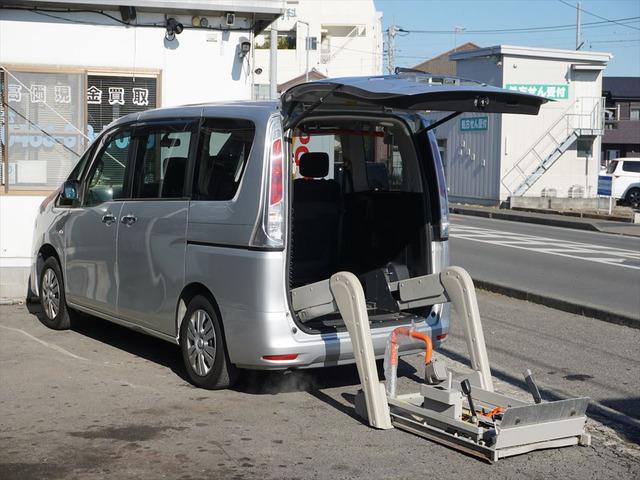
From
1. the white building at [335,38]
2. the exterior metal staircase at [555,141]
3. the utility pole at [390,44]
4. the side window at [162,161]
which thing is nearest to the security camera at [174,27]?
the side window at [162,161]

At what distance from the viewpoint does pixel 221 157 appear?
7.04 m

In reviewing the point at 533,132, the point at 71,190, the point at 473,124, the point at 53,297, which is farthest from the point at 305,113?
the point at 473,124

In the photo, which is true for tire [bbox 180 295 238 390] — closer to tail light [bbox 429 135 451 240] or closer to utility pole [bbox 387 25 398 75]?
tail light [bbox 429 135 451 240]

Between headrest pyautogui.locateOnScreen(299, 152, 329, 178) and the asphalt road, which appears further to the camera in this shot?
the asphalt road

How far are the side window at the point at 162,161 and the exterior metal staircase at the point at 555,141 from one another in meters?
28.2

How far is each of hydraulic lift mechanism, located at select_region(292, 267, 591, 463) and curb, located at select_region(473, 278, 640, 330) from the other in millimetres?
4074

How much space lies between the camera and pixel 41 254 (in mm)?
9492

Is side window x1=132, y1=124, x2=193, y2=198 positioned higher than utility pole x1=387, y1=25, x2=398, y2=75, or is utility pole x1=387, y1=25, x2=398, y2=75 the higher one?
utility pole x1=387, y1=25, x2=398, y2=75

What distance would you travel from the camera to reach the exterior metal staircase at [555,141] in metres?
35.2

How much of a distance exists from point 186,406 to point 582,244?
53.9 feet

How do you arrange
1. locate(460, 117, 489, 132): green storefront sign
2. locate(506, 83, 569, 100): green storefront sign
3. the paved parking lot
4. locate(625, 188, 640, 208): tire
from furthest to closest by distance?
locate(625, 188, 640, 208): tire
locate(460, 117, 489, 132): green storefront sign
locate(506, 83, 569, 100): green storefront sign
the paved parking lot

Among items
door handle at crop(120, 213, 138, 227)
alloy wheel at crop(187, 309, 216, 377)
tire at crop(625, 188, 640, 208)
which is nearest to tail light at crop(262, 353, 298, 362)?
alloy wheel at crop(187, 309, 216, 377)

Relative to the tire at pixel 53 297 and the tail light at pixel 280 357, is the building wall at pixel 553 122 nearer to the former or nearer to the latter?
the tire at pixel 53 297

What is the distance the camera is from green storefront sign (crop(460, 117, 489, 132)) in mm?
35500
